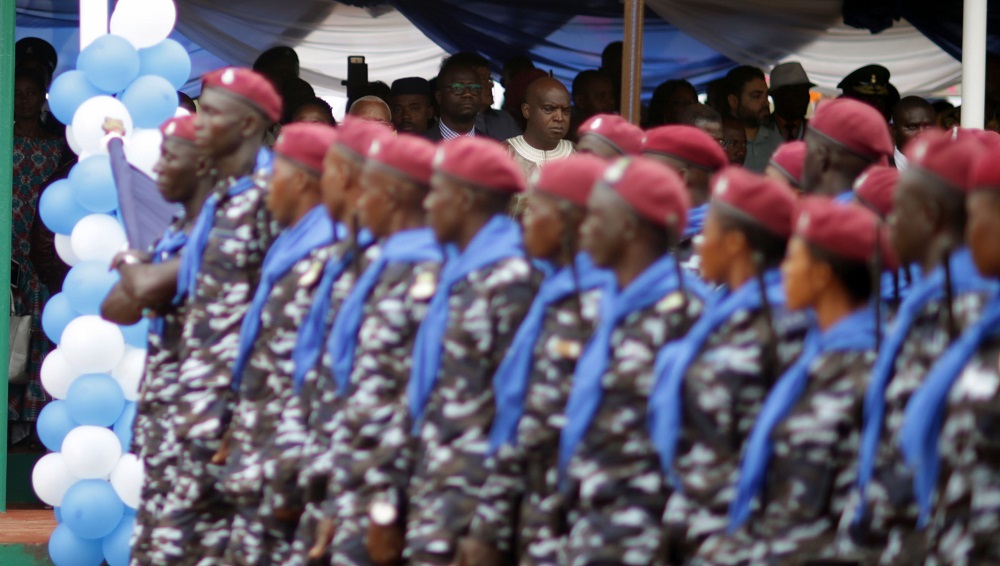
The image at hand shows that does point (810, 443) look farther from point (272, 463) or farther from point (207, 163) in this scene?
point (207, 163)

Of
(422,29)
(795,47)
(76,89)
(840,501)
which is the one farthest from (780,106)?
(840,501)

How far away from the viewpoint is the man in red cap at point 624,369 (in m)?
3.69

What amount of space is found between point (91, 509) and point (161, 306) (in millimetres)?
1781

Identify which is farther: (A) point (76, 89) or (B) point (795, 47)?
(B) point (795, 47)

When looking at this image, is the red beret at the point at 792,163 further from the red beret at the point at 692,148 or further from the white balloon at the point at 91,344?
the white balloon at the point at 91,344

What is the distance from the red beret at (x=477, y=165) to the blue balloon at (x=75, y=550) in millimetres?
3383

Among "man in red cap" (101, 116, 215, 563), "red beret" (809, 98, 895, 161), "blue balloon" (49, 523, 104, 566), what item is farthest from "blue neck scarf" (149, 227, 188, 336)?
"red beret" (809, 98, 895, 161)

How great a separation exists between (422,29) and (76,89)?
136 inches

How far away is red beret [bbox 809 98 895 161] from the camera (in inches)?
188

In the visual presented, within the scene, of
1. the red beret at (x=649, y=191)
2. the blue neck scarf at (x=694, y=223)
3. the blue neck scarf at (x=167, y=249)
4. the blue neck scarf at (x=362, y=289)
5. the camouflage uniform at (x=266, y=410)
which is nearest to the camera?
the red beret at (x=649, y=191)

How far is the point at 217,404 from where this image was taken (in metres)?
5.02

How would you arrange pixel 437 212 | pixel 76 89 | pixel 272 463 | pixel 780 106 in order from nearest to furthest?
pixel 437 212
pixel 272 463
pixel 76 89
pixel 780 106

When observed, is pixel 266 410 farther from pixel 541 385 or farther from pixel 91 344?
pixel 91 344

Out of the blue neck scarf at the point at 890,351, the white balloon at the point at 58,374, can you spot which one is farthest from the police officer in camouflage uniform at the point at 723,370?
the white balloon at the point at 58,374
